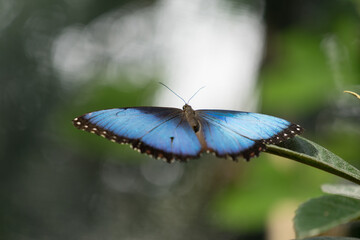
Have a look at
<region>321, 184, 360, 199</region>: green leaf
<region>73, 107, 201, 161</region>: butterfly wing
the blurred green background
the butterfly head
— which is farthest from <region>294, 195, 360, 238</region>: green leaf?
the blurred green background

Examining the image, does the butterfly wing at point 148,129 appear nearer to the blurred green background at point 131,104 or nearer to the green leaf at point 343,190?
the green leaf at point 343,190

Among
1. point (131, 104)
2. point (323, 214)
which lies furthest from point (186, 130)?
point (131, 104)

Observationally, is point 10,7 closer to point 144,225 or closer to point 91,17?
point 91,17

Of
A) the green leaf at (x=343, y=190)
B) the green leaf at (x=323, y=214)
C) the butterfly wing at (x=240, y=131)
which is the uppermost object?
the butterfly wing at (x=240, y=131)

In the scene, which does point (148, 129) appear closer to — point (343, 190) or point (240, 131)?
point (240, 131)

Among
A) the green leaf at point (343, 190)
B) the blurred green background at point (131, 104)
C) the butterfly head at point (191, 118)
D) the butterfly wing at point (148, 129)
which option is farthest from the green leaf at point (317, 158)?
the blurred green background at point (131, 104)

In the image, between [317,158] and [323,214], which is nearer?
[323,214]
